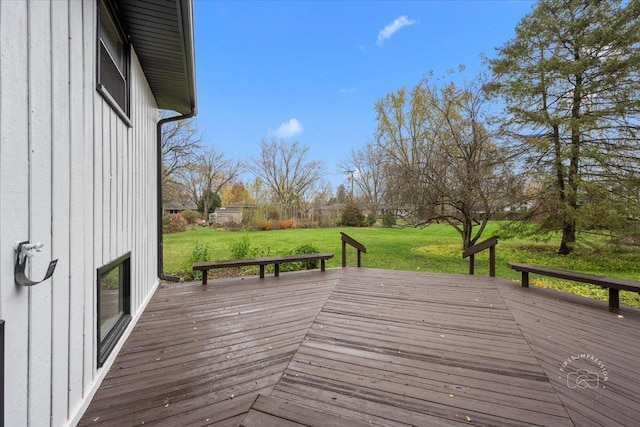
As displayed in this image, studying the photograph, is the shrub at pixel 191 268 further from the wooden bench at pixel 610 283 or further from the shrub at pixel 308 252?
the wooden bench at pixel 610 283

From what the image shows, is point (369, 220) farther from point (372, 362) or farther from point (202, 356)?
point (202, 356)

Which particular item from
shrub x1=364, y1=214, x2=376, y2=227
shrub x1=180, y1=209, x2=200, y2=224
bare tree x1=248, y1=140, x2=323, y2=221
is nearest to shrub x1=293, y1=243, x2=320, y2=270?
shrub x1=364, y1=214, x2=376, y2=227

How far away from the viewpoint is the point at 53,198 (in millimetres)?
1496

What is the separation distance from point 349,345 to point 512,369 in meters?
1.40

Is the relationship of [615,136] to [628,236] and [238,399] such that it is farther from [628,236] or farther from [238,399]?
[238,399]

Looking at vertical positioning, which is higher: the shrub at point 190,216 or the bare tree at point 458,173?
the bare tree at point 458,173

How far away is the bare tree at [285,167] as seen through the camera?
26.5 m

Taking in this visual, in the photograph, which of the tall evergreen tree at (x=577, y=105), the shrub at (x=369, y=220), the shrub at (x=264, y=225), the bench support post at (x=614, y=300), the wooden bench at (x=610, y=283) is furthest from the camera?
the shrub at (x=369, y=220)

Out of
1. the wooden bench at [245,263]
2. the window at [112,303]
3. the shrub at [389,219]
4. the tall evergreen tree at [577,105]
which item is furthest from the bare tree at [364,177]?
the window at [112,303]

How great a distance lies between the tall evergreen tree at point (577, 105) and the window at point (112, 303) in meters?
10.3

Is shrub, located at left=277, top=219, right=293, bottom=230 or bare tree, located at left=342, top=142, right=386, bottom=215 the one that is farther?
bare tree, located at left=342, top=142, right=386, bottom=215

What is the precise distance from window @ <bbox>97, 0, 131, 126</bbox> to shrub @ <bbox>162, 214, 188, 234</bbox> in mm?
14689

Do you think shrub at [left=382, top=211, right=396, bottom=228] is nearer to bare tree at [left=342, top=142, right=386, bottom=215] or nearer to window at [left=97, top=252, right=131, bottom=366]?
bare tree at [left=342, top=142, right=386, bottom=215]

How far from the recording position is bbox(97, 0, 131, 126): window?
227 centimetres
